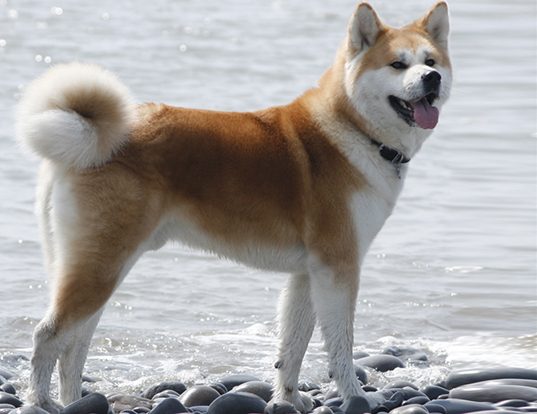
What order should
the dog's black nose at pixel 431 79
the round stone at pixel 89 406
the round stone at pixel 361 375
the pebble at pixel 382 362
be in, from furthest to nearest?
the pebble at pixel 382 362
the round stone at pixel 361 375
the dog's black nose at pixel 431 79
the round stone at pixel 89 406

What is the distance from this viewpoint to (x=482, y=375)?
188 inches

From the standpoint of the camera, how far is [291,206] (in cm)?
417

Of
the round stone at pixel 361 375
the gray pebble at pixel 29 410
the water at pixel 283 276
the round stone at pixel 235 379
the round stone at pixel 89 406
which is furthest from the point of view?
the water at pixel 283 276

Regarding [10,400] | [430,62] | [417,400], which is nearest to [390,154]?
[430,62]

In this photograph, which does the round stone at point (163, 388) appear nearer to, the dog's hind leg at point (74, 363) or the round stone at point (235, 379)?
the round stone at point (235, 379)

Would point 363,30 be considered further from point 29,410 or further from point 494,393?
point 29,410

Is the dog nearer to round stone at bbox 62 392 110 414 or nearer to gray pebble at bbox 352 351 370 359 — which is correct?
round stone at bbox 62 392 110 414

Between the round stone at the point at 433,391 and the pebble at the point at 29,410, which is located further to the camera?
the round stone at the point at 433,391

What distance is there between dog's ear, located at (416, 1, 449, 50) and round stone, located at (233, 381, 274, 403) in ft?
7.46

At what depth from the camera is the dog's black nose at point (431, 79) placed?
4.08m

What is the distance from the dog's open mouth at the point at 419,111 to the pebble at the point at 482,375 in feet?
5.26

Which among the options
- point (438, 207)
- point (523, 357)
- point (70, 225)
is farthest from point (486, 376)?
point (438, 207)

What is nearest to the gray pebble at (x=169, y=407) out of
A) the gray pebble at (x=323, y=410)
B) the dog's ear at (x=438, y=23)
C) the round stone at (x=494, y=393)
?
the gray pebble at (x=323, y=410)

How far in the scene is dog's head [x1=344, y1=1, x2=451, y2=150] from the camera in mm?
4168
